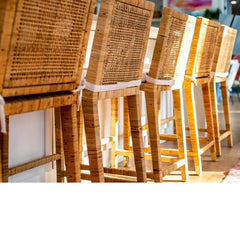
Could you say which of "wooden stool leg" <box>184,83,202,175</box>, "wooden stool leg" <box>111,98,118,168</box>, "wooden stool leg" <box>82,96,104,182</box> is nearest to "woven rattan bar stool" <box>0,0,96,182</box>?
"wooden stool leg" <box>82,96,104,182</box>

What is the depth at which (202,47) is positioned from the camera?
9.25 feet

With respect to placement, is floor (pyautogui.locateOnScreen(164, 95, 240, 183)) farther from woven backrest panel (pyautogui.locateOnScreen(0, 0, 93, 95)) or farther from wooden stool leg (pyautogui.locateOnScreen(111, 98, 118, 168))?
woven backrest panel (pyautogui.locateOnScreen(0, 0, 93, 95))

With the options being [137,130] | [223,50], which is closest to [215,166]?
[223,50]

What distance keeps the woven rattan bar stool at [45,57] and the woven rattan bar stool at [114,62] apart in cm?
13

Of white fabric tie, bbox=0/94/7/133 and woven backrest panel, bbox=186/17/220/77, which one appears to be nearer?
white fabric tie, bbox=0/94/7/133

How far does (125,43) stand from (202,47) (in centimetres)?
122

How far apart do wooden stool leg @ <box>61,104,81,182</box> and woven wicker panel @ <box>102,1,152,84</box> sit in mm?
237

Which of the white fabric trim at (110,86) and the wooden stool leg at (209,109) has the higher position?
the white fabric trim at (110,86)

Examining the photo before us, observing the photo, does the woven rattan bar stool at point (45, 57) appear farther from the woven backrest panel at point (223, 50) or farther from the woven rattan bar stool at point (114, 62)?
the woven backrest panel at point (223, 50)

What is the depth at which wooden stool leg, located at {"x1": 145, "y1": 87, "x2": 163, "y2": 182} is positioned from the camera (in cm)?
210

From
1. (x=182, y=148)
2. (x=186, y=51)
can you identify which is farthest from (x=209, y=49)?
(x=182, y=148)

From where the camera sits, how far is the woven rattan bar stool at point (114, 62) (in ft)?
5.05

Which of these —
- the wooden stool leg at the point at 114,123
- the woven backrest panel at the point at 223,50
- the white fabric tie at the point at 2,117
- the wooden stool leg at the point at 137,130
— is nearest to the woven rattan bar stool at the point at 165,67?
the wooden stool leg at the point at 137,130
